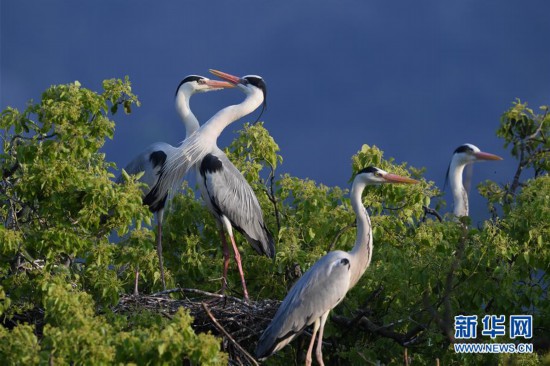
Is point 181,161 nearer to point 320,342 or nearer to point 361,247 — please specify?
point 361,247

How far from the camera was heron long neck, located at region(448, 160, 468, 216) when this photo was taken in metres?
13.4

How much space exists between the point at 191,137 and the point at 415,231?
2836 mm

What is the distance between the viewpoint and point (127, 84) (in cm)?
1033

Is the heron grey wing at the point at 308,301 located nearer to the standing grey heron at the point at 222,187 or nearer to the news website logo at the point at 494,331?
the news website logo at the point at 494,331

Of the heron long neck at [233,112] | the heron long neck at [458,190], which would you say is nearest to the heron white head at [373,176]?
the heron long neck at [233,112]

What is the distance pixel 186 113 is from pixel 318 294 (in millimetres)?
4229

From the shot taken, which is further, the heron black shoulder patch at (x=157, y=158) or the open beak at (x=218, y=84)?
the open beak at (x=218, y=84)

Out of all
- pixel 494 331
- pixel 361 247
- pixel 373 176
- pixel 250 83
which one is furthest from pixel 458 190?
pixel 494 331

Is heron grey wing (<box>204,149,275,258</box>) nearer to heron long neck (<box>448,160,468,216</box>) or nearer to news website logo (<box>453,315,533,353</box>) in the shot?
news website logo (<box>453,315,533,353</box>)

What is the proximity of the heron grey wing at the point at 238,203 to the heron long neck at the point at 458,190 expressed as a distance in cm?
273

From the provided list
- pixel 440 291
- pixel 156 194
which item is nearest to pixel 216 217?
pixel 156 194

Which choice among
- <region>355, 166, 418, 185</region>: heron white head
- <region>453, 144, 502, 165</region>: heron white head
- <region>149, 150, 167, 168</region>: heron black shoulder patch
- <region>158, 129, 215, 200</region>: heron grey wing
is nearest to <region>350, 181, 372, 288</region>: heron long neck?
<region>355, 166, 418, 185</region>: heron white head

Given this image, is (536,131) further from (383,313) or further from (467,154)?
(383,313)

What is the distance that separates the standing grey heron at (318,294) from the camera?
938cm
